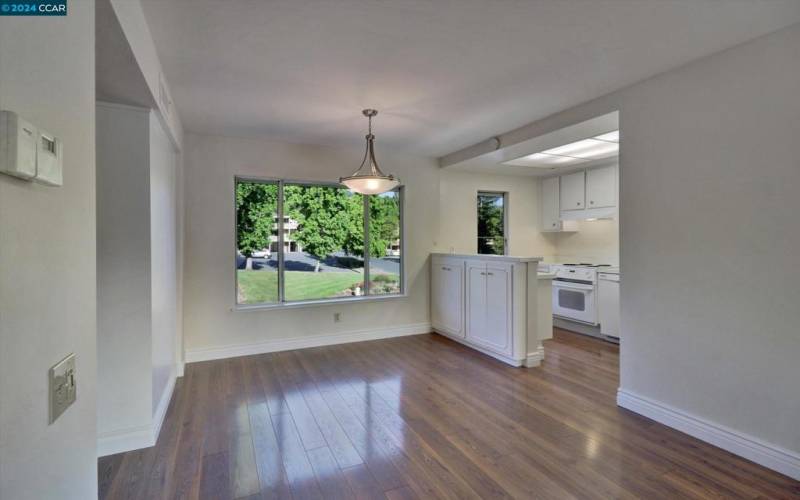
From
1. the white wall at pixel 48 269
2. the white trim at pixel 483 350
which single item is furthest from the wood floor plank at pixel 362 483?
the white trim at pixel 483 350

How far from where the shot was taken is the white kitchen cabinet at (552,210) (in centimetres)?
598

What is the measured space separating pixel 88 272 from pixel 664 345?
3.32 meters

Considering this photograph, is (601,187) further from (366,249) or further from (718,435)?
(718,435)

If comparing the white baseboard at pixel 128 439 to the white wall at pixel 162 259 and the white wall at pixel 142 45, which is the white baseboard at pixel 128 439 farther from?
the white wall at pixel 142 45

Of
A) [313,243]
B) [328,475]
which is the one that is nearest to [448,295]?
[313,243]

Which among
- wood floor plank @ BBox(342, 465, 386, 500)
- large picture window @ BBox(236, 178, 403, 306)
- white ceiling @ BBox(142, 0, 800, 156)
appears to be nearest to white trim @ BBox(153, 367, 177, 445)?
large picture window @ BBox(236, 178, 403, 306)

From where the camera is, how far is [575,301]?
527 cm

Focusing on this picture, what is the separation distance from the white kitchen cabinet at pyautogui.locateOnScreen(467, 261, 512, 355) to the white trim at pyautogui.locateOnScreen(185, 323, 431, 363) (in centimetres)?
98

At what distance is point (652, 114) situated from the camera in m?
2.79

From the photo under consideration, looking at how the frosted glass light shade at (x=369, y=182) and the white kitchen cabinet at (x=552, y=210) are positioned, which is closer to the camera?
the frosted glass light shade at (x=369, y=182)

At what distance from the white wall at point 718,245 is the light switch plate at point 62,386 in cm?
323

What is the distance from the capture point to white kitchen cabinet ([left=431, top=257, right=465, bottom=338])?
479 centimetres

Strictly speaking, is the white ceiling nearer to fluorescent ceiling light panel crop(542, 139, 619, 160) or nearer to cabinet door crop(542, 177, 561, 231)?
fluorescent ceiling light panel crop(542, 139, 619, 160)

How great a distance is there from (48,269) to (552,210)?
6173 mm
